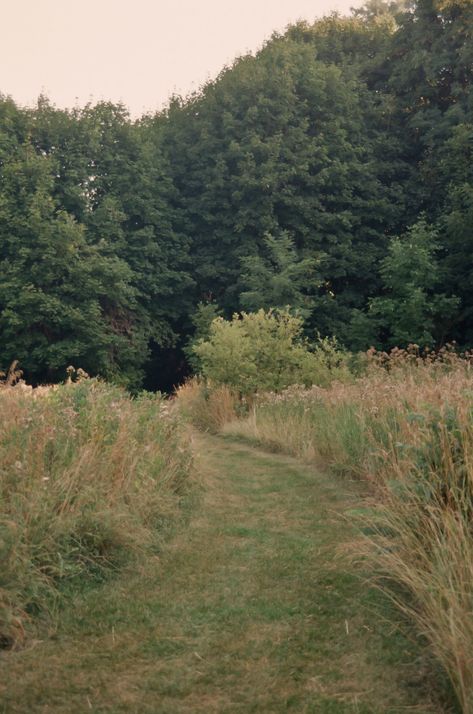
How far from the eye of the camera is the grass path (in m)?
3.42

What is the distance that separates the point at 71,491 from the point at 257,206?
22.7 meters

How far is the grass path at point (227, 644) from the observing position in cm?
342

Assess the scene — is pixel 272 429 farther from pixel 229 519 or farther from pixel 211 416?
pixel 229 519

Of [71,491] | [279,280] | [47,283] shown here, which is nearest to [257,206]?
[279,280]

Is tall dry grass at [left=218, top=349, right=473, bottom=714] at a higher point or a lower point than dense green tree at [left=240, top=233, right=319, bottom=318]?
lower

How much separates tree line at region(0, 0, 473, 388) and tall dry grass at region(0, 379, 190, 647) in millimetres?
16128

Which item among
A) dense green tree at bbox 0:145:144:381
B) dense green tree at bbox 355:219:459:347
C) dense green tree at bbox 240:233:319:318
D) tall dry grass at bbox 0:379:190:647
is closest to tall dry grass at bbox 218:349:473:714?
tall dry grass at bbox 0:379:190:647

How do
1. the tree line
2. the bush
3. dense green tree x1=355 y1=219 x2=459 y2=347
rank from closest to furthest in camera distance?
the bush, dense green tree x1=355 y1=219 x2=459 y2=347, the tree line

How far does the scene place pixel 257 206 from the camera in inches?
1060

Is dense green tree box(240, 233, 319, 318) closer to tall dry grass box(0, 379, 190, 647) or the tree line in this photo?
the tree line

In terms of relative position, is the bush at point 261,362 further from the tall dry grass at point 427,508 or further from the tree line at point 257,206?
the tree line at point 257,206

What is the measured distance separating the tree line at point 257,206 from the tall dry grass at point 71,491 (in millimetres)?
16128

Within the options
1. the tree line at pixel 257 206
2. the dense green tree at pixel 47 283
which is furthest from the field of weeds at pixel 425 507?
the dense green tree at pixel 47 283

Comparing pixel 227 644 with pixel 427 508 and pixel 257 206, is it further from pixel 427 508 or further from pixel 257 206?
pixel 257 206
